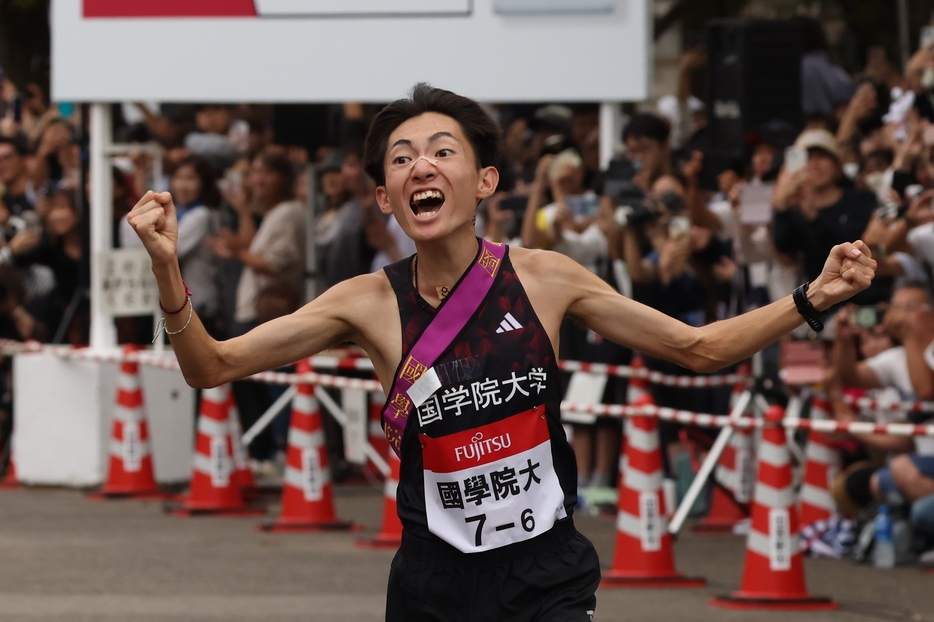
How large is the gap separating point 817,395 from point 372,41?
4486 mm

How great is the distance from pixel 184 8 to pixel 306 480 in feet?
12.9

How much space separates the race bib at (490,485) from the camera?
4754 millimetres

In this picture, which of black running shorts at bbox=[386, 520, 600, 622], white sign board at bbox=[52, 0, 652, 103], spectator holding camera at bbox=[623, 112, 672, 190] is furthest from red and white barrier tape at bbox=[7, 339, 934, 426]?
black running shorts at bbox=[386, 520, 600, 622]

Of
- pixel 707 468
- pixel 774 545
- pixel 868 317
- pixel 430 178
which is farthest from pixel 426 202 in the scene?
pixel 707 468

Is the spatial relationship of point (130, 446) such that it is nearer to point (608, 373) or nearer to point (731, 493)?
point (608, 373)

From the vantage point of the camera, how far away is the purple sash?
475cm

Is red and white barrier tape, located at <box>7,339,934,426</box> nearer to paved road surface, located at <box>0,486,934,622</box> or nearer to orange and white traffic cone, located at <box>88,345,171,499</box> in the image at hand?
orange and white traffic cone, located at <box>88,345,171,499</box>

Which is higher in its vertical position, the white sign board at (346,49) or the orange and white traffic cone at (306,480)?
the white sign board at (346,49)

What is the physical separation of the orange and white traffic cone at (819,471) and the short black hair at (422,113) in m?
6.37

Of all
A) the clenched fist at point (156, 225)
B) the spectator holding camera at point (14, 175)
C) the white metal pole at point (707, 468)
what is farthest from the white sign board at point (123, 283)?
the clenched fist at point (156, 225)

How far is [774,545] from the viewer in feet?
30.1

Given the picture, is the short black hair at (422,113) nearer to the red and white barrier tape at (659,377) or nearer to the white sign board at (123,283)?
the red and white barrier tape at (659,377)

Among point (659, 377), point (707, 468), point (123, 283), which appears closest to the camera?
point (707, 468)

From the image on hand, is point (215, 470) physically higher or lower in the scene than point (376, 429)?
lower
